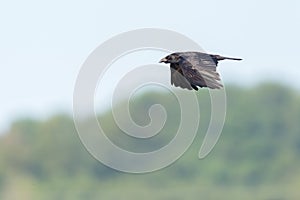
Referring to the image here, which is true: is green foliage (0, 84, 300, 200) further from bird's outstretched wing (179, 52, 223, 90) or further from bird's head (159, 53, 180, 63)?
bird's outstretched wing (179, 52, 223, 90)

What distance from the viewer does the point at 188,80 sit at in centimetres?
930

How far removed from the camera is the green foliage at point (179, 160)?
132ft

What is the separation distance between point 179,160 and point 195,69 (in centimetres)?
3524

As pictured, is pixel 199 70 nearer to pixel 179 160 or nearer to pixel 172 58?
pixel 172 58

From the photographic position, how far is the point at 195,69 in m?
9.08

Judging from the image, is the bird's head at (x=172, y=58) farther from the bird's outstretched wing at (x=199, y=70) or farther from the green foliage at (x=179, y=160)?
the green foliage at (x=179, y=160)

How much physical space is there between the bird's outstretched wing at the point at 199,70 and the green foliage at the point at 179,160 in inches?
1064

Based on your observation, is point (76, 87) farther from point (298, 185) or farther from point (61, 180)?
point (61, 180)

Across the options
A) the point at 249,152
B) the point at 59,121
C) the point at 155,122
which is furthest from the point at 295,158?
the point at 155,122

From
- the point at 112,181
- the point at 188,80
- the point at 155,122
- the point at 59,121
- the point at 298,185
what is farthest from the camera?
the point at 59,121

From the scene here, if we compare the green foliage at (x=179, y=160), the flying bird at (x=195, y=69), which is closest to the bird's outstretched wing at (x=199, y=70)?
the flying bird at (x=195, y=69)

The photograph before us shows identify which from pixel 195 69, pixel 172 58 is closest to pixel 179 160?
pixel 172 58

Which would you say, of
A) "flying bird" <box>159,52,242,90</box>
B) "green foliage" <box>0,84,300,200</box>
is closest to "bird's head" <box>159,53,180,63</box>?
"flying bird" <box>159,52,242,90</box>

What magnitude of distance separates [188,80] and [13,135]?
1549 inches
